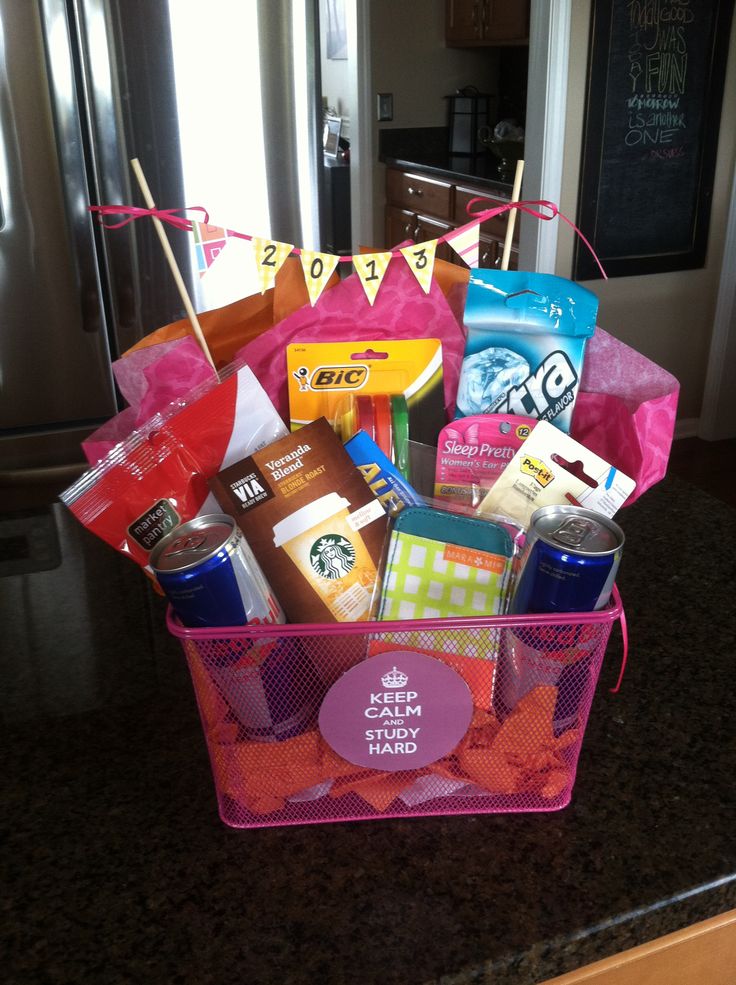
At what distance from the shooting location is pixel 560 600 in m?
0.51

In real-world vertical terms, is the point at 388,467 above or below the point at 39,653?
above

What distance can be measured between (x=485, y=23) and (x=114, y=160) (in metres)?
2.59

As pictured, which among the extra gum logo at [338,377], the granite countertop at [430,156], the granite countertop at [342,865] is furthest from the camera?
the granite countertop at [430,156]

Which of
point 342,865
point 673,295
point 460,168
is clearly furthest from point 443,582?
point 460,168

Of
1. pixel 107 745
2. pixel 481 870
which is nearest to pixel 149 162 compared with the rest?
pixel 107 745

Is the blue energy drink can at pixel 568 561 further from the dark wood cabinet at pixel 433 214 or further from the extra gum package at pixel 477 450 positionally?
the dark wood cabinet at pixel 433 214

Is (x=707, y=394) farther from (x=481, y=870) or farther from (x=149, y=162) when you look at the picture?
(x=481, y=870)

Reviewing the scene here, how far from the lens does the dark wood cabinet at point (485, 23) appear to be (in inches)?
141

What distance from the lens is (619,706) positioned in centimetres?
67

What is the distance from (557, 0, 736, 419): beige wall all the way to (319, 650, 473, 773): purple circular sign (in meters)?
2.68

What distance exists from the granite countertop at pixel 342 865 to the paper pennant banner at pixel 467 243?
41cm

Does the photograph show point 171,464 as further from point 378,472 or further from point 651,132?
point 651,132

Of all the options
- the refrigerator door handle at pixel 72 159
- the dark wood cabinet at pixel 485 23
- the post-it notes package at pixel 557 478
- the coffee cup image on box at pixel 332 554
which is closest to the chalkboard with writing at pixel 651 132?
the dark wood cabinet at pixel 485 23

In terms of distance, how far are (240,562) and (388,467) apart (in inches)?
6.9
